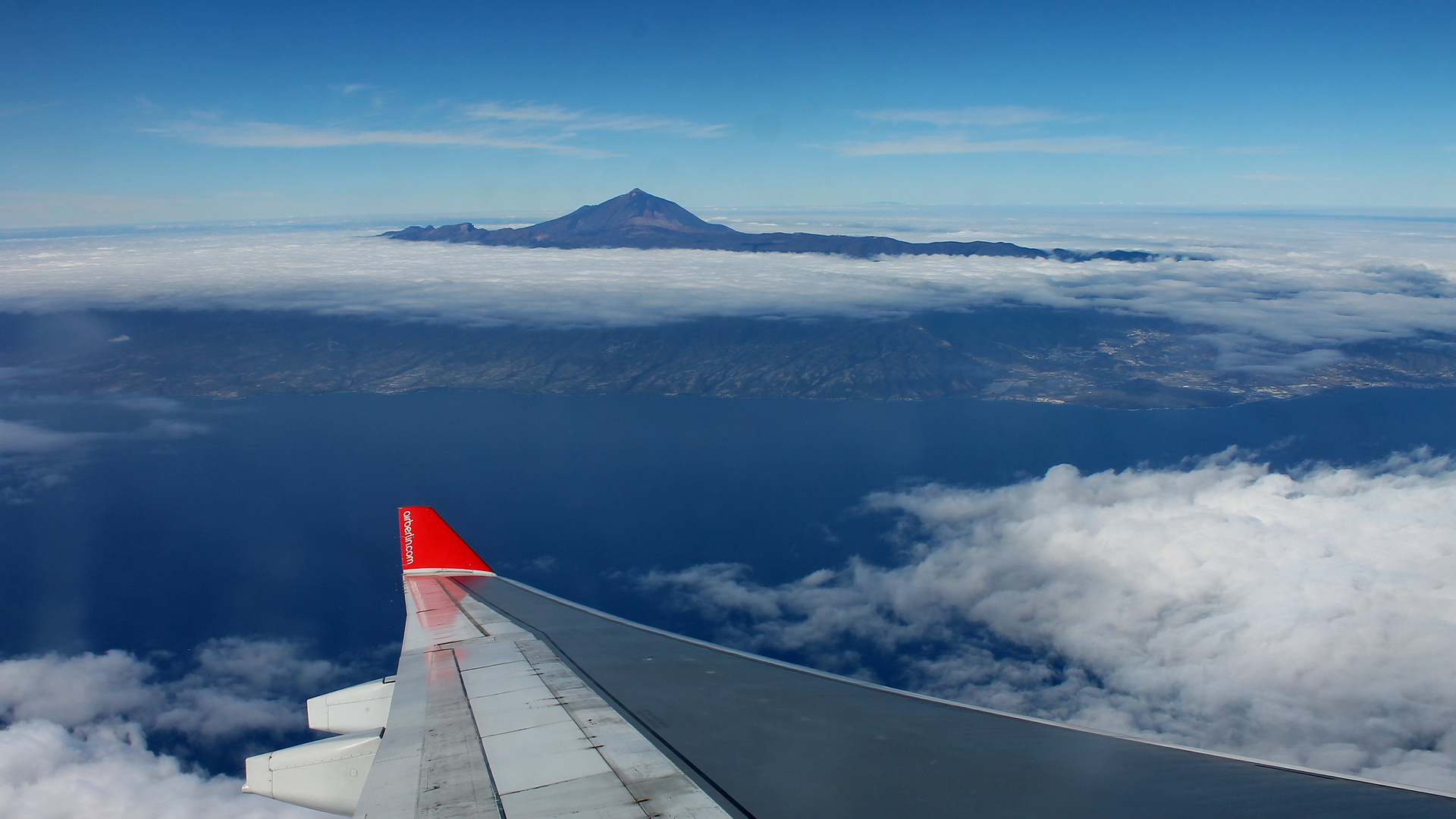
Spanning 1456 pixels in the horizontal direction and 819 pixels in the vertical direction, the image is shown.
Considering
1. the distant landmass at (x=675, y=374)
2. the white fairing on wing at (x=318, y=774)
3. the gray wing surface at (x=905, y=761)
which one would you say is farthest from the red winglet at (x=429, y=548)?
the distant landmass at (x=675, y=374)

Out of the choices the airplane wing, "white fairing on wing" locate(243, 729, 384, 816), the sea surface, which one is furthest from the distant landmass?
"white fairing on wing" locate(243, 729, 384, 816)

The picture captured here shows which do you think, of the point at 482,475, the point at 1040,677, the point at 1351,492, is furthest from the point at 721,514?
the point at 1351,492

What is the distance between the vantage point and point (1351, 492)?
88.9m

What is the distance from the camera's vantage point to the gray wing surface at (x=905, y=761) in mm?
4316

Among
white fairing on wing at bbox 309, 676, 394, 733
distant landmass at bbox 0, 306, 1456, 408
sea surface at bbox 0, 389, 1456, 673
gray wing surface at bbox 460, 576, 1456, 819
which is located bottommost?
sea surface at bbox 0, 389, 1456, 673

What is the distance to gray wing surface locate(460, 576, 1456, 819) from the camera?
432cm

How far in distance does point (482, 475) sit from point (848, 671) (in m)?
74.6

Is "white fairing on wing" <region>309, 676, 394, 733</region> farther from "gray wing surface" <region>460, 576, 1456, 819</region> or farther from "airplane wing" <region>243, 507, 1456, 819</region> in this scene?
"gray wing surface" <region>460, 576, 1456, 819</region>

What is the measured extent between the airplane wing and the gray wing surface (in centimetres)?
2

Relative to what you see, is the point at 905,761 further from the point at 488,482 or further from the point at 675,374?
the point at 675,374

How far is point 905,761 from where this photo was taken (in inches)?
209

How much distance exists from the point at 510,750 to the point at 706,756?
1.68 meters

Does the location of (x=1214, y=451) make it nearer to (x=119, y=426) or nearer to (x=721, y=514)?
(x=721, y=514)

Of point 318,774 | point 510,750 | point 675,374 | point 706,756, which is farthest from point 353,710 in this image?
point 675,374
